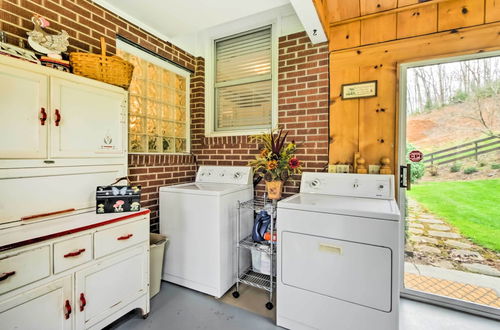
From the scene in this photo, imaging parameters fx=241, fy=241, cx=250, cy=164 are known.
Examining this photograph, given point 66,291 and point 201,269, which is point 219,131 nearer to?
point 201,269

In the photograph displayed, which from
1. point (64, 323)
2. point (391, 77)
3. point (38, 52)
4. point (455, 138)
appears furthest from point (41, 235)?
point (455, 138)

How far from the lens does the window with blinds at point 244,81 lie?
9.06 ft

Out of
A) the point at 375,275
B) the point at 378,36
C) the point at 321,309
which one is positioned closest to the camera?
the point at 375,275

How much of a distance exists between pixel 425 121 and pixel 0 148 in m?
3.00

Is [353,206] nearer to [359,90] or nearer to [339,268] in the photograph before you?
[339,268]

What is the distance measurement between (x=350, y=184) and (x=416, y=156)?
64 centimetres

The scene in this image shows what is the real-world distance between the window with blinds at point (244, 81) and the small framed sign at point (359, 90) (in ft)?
2.70

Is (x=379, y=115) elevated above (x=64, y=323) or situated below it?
above

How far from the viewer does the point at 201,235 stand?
212 cm

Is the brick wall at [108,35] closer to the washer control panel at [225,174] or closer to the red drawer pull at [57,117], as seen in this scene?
the washer control panel at [225,174]

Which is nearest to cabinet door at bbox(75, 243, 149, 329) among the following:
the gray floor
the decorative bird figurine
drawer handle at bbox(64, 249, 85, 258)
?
drawer handle at bbox(64, 249, 85, 258)

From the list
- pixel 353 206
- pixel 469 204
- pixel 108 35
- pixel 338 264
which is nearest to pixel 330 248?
pixel 338 264

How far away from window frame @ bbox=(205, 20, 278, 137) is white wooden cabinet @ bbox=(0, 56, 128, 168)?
1.16 metres

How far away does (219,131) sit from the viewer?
3.04m
